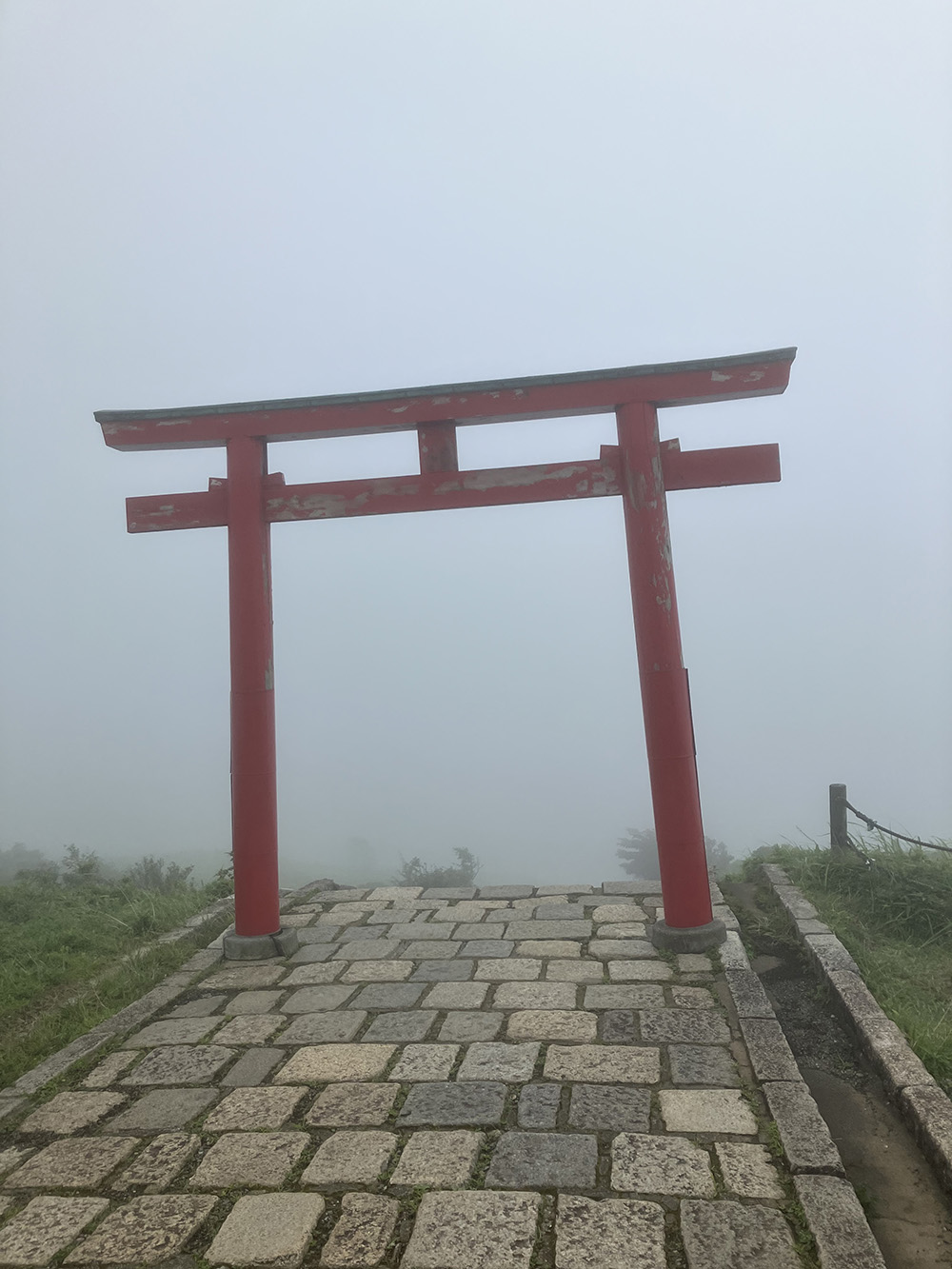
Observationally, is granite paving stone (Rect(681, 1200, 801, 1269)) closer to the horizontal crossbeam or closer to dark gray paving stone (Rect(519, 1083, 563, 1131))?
dark gray paving stone (Rect(519, 1083, 563, 1131))

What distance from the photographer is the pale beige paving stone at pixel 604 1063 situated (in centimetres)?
353

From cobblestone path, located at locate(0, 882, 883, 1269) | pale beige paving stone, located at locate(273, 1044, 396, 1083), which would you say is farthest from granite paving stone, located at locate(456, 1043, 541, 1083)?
pale beige paving stone, located at locate(273, 1044, 396, 1083)

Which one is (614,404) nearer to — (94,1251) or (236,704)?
(236,704)

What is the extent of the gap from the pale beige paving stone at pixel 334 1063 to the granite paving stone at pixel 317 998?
53cm

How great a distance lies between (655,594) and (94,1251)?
4.18m

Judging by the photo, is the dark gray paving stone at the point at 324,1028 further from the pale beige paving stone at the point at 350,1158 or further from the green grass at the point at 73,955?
the green grass at the point at 73,955

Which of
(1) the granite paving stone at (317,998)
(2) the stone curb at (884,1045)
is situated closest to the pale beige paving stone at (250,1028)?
(1) the granite paving stone at (317,998)

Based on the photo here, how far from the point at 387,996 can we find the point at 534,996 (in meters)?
0.82

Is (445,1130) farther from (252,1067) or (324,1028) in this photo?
(324,1028)

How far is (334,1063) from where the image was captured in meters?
3.81

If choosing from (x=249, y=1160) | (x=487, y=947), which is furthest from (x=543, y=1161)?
(x=487, y=947)

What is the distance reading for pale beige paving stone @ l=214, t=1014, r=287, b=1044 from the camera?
13.7ft

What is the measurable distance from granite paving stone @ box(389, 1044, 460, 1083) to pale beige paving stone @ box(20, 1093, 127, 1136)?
1.21 meters

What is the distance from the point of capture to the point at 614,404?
217 inches
